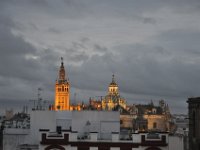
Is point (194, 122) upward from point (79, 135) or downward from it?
upward

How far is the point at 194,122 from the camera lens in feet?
131

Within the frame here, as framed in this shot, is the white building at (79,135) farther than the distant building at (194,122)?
Yes

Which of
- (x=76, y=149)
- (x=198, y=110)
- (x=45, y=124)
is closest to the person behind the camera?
(x=198, y=110)

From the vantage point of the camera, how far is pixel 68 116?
53031mm

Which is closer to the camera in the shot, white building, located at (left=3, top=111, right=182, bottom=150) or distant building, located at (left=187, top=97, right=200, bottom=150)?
distant building, located at (left=187, top=97, right=200, bottom=150)

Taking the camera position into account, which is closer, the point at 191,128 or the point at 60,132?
the point at 191,128

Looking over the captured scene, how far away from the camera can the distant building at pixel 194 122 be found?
127 ft

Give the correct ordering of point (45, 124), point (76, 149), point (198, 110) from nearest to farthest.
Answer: point (198, 110)
point (76, 149)
point (45, 124)

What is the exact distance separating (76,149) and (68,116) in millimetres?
8658

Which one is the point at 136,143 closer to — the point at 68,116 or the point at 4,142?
the point at 68,116

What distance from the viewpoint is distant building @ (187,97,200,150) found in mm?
38719

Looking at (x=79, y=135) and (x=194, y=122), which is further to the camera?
(x=79, y=135)

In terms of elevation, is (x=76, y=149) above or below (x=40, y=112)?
below

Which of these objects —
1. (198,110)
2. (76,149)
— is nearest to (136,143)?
(76,149)
